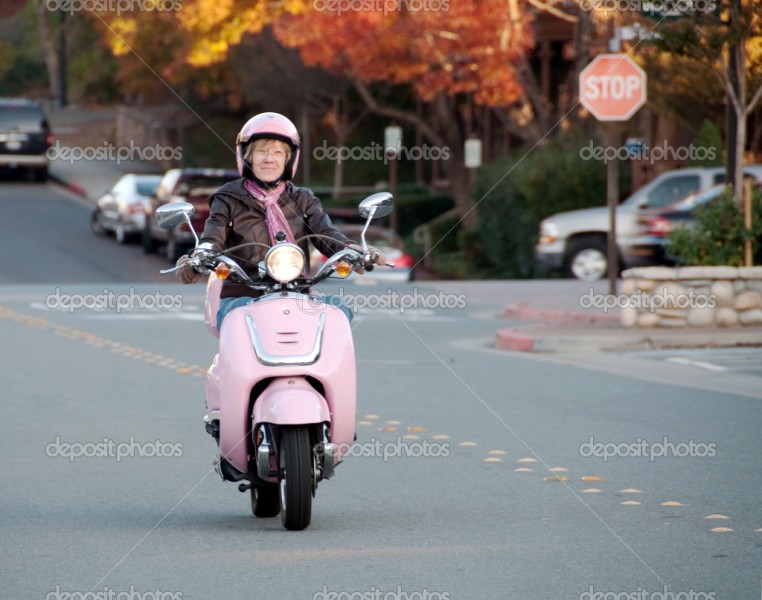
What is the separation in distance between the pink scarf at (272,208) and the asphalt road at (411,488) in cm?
142

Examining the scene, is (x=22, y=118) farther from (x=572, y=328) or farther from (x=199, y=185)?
(x=572, y=328)

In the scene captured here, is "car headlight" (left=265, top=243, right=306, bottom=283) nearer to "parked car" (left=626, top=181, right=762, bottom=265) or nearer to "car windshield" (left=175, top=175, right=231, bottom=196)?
"parked car" (left=626, top=181, right=762, bottom=265)

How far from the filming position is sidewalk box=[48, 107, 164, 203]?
47.2m

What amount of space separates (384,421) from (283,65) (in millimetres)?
32211

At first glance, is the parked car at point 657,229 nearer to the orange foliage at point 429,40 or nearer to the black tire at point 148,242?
the orange foliage at point 429,40

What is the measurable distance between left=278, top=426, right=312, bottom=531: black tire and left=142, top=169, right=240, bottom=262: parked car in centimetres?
2209

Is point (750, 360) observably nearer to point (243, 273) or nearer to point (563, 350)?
point (563, 350)

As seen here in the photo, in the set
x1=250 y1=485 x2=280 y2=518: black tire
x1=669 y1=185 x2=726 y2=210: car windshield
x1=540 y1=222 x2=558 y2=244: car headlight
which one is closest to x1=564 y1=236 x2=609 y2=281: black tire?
x1=540 y1=222 x2=558 y2=244: car headlight

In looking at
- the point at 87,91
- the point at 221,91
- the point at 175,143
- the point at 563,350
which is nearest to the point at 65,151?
the point at 175,143

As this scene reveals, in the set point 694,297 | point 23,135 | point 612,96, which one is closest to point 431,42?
point 612,96

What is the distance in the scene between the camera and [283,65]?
42.9 metres

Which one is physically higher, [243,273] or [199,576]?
[243,273]

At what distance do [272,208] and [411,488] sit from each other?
1.87 meters

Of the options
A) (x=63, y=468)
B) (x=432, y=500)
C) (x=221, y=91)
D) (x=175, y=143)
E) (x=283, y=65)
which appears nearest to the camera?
(x=432, y=500)
